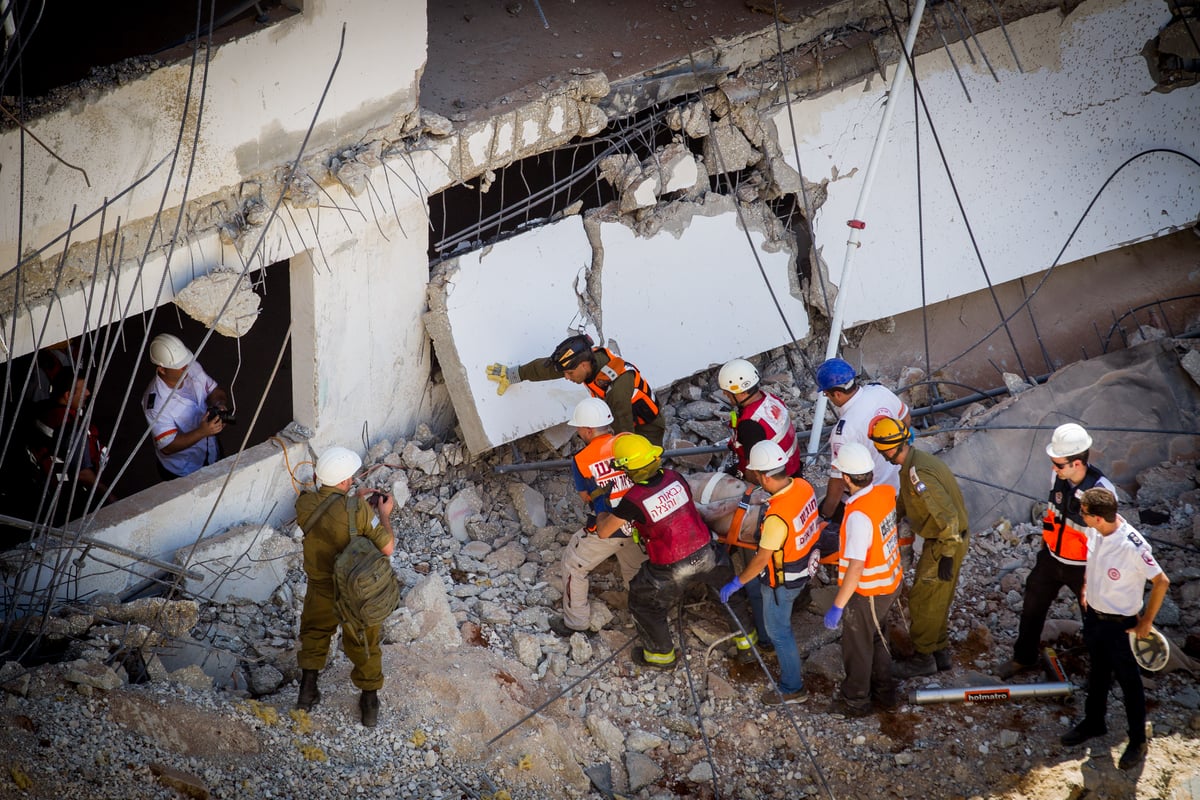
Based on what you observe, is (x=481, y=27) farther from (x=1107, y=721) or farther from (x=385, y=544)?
(x=1107, y=721)

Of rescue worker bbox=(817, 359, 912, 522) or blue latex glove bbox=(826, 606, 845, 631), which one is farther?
rescue worker bbox=(817, 359, 912, 522)

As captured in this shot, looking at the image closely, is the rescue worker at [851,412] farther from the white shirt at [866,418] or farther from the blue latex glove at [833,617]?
the blue latex glove at [833,617]

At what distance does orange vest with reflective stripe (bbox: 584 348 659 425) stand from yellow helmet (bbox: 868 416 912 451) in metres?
1.51

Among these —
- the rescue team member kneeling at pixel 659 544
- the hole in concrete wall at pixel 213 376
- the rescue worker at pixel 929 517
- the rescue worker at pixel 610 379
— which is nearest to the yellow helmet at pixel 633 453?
the rescue team member kneeling at pixel 659 544

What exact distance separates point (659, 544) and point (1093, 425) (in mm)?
3609

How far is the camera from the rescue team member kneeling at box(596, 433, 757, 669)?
5.62m

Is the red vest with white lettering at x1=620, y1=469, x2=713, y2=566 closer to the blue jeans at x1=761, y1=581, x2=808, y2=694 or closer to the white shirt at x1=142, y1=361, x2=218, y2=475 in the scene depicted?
the blue jeans at x1=761, y1=581, x2=808, y2=694

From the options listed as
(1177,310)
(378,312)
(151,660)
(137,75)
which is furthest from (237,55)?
(1177,310)

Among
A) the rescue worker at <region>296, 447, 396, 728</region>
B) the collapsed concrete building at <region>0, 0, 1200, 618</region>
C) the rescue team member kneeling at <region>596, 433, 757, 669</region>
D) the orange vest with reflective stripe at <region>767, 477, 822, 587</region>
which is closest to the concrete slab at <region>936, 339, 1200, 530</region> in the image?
the collapsed concrete building at <region>0, 0, 1200, 618</region>

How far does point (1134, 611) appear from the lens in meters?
4.95

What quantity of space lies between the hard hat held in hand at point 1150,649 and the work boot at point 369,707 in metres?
3.47

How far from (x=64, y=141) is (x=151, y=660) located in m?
2.44

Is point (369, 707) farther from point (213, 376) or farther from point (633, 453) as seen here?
point (213, 376)

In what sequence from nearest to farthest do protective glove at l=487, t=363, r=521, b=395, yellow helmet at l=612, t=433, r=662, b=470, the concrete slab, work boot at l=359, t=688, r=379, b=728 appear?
work boot at l=359, t=688, r=379, b=728, yellow helmet at l=612, t=433, r=662, b=470, protective glove at l=487, t=363, r=521, b=395, the concrete slab
